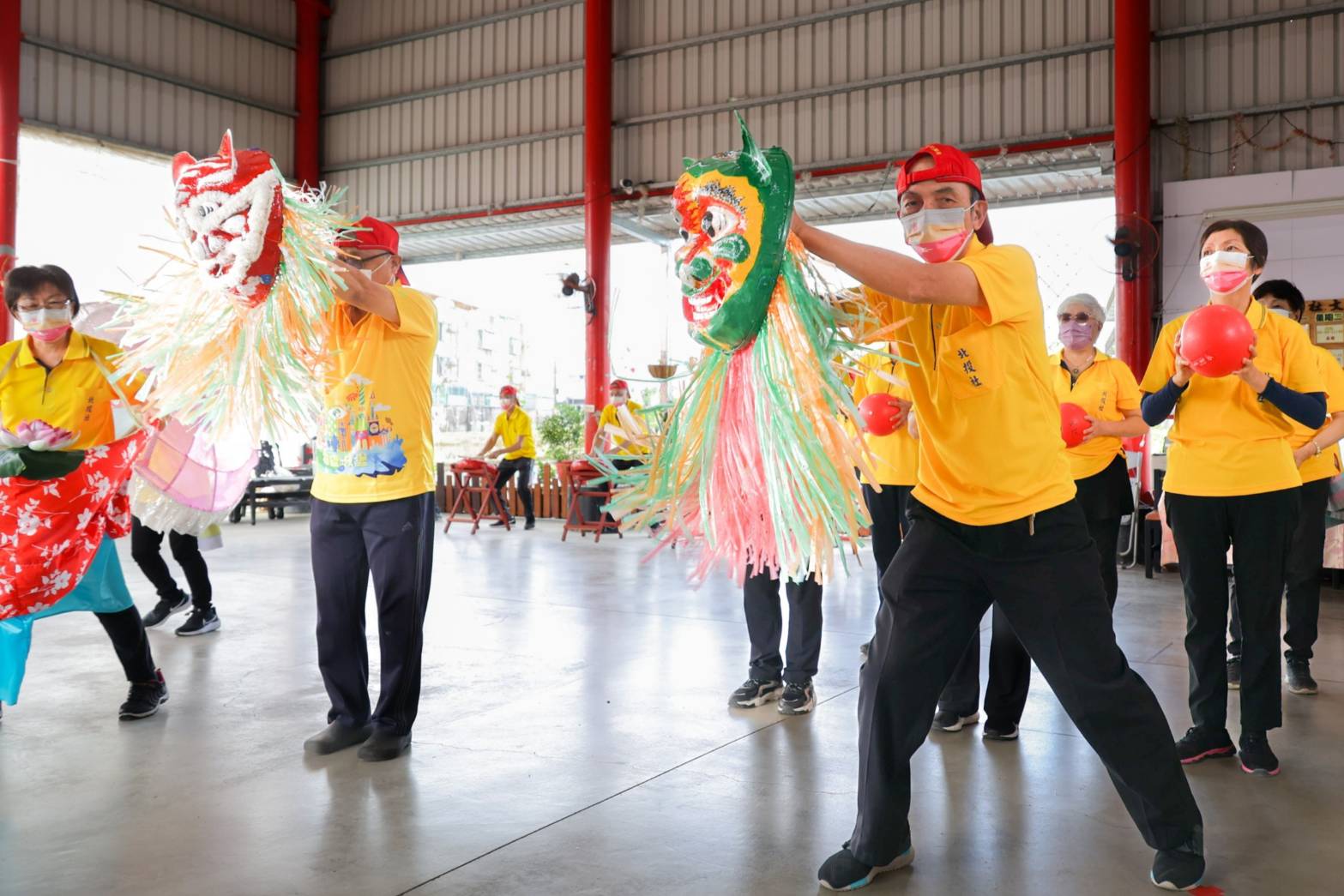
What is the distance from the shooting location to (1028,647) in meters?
2.04

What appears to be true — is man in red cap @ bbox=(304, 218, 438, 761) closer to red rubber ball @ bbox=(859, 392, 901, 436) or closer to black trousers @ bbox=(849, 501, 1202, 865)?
red rubber ball @ bbox=(859, 392, 901, 436)

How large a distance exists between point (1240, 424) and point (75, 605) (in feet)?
10.6

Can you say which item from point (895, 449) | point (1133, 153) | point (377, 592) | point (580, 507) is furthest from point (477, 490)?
point (377, 592)

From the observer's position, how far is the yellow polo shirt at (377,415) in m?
2.82

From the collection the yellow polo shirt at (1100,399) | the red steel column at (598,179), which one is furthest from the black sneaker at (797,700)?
the red steel column at (598,179)

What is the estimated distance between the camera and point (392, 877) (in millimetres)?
2105

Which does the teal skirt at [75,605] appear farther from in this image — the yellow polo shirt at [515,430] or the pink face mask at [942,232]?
the yellow polo shirt at [515,430]

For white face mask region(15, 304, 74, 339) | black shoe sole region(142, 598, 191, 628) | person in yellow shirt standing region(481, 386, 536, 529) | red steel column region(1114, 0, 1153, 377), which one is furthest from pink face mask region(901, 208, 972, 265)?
person in yellow shirt standing region(481, 386, 536, 529)

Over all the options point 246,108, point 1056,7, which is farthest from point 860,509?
point 246,108

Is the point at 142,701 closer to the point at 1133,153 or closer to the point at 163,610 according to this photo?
the point at 163,610

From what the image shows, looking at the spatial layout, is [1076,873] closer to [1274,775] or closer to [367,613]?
[1274,775]

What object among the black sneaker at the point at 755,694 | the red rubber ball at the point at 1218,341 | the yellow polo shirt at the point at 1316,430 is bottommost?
the black sneaker at the point at 755,694

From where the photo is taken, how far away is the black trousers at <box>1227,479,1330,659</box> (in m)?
3.55

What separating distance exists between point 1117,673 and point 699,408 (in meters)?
0.90
